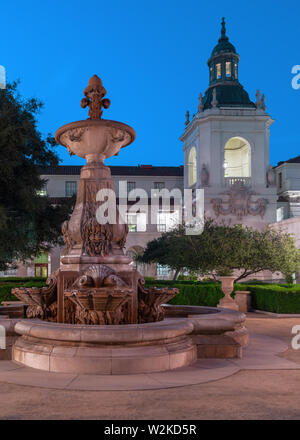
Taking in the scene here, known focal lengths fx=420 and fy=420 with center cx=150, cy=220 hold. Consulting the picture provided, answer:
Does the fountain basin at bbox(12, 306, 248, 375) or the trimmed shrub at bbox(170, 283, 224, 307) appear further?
the trimmed shrub at bbox(170, 283, 224, 307)

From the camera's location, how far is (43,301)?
26.1ft

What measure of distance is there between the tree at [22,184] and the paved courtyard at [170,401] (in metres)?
12.6

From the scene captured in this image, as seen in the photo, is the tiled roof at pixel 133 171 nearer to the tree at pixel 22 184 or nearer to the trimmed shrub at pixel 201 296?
the tree at pixel 22 184

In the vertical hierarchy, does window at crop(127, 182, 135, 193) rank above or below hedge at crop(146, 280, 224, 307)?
above

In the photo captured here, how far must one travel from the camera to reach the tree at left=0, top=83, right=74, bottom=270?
1747 cm

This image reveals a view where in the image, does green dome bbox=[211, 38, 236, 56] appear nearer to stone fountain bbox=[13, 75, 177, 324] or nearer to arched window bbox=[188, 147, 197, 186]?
arched window bbox=[188, 147, 197, 186]

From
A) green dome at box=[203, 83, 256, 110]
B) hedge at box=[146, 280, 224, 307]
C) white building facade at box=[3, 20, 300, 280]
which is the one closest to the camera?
hedge at box=[146, 280, 224, 307]

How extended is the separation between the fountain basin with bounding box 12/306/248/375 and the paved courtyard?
2.83ft

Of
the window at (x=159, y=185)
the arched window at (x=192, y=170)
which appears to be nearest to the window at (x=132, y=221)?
the window at (x=159, y=185)

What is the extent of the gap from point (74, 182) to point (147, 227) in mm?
12349

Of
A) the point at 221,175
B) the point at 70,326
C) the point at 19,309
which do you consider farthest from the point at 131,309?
the point at 221,175

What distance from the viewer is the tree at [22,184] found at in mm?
17469

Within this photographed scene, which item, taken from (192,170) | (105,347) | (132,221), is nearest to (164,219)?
(132,221)

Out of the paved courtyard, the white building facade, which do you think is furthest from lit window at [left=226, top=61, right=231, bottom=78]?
the paved courtyard
